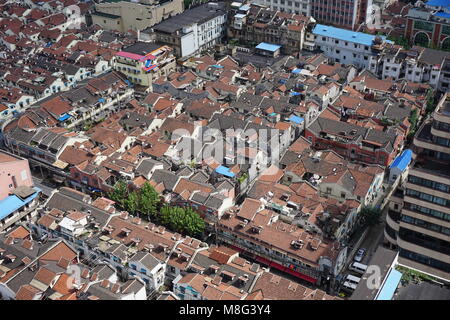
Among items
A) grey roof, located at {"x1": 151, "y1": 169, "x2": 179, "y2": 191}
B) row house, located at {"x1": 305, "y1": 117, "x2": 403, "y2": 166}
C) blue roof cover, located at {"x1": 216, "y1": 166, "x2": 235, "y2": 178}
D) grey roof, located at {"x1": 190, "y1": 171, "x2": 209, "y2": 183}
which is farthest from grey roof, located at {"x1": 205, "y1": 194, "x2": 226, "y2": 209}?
row house, located at {"x1": 305, "y1": 117, "x2": 403, "y2": 166}

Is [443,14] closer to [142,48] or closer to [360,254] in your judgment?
[142,48]

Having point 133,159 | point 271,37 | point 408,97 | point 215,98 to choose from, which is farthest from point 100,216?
point 271,37

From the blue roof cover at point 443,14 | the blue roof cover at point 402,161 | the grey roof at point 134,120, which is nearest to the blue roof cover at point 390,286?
the blue roof cover at point 402,161

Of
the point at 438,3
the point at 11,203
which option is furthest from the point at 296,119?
the point at 438,3

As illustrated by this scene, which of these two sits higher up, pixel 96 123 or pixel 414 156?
pixel 414 156

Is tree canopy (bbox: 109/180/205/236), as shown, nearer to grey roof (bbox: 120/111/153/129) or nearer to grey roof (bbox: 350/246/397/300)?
grey roof (bbox: 120/111/153/129)

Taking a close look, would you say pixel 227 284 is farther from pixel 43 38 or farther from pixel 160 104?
pixel 43 38
